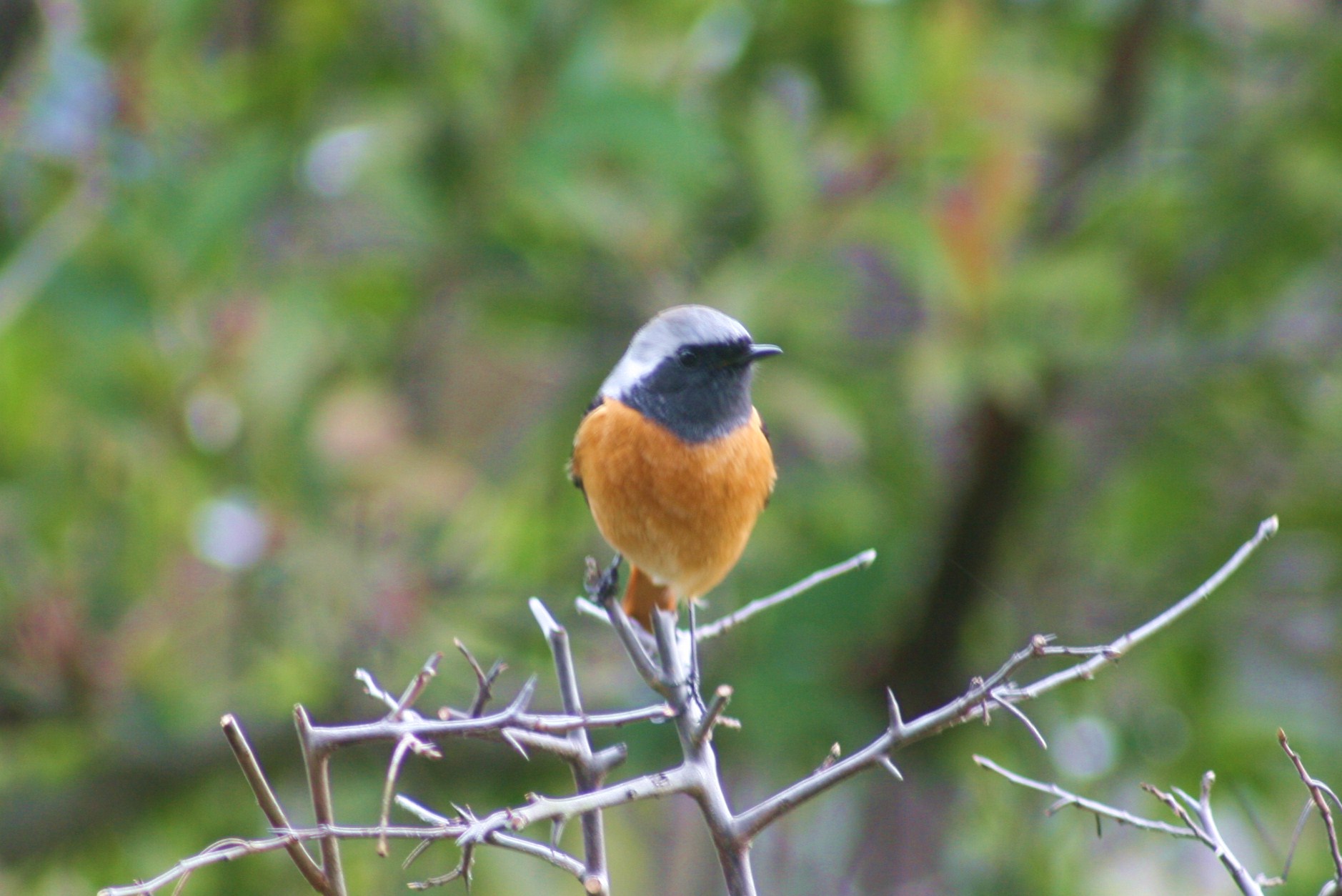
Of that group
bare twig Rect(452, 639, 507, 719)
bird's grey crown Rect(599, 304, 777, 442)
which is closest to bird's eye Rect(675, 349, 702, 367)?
bird's grey crown Rect(599, 304, 777, 442)

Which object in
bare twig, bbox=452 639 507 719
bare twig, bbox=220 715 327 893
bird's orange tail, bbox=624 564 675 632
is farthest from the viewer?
bird's orange tail, bbox=624 564 675 632

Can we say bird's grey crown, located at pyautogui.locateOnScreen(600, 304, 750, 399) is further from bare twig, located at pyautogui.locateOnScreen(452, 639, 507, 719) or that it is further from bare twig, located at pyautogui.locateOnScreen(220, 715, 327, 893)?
bare twig, located at pyautogui.locateOnScreen(220, 715, 327, 893)

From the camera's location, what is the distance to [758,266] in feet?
16.7

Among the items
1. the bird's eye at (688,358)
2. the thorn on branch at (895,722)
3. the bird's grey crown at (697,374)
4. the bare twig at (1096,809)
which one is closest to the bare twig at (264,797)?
the thorn on branch at (895,722)

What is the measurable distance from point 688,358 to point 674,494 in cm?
34

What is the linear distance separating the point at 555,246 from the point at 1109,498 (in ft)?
9.42

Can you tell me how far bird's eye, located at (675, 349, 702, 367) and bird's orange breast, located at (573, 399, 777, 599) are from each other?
147 mm

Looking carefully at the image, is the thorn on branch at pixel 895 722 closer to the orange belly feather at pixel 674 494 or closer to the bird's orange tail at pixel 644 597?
the orange belly feather at pixel 674 494

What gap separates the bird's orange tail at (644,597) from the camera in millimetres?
3068

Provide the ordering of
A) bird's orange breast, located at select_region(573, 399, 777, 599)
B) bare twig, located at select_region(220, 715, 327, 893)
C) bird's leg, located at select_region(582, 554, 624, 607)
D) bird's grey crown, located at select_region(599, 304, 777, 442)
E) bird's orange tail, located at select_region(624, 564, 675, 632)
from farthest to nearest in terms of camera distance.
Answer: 1. bird's orange tail, located at select_region(624, 564, 675, 632)
2. bird's grey crown, located at select_region(599, 304, 777, 442)
3. bird's orange breast, located at select_region(573, 399, 777, 599)
4. bird's leg, located at select_region(582, 554, 624, 607)
5. bare twig, located at select_region(220, 715, 327, 893)

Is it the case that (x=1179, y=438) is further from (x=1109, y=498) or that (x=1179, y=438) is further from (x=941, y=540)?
(x=941, y=540)

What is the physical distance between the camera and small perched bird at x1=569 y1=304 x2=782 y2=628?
2.75m

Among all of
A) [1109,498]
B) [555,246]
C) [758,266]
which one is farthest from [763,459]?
[1109,498]

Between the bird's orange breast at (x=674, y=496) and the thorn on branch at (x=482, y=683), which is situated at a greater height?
the thorn on branch at (x=482, y=683)
